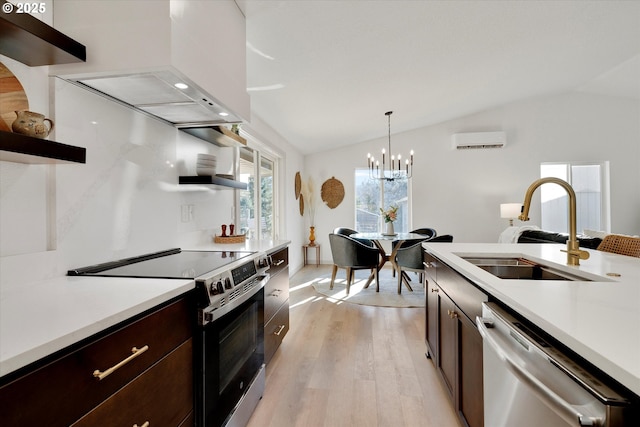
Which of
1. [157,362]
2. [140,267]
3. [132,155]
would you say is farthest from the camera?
[132,155]

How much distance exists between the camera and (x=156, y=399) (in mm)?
951

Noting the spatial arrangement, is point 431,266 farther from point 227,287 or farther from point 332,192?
point 332,192

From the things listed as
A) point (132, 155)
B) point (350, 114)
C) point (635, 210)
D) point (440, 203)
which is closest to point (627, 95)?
point (635, 210)

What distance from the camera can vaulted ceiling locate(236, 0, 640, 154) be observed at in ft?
7.07

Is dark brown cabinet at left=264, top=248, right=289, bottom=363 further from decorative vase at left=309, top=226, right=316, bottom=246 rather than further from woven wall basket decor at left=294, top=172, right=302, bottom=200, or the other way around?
decorative vase at left=309, top=226, right=316, bottom=246

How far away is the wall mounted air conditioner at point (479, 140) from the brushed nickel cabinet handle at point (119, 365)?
6108mm

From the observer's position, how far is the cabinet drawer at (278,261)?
2.18 meters

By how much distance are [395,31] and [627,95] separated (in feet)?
18.7

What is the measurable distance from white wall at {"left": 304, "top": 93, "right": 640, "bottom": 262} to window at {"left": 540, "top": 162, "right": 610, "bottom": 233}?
0.13 m

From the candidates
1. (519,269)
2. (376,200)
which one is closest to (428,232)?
(376,200)

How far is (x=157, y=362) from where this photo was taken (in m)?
0.96

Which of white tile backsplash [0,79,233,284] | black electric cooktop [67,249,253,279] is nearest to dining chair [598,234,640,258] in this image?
black electric cooktop [67,249,253,279]

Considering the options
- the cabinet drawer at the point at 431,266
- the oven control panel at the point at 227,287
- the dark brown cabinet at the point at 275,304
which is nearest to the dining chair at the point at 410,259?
the cabinet drawer at the point at 431,266

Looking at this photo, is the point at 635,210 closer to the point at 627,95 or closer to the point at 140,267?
the point at 627,95
